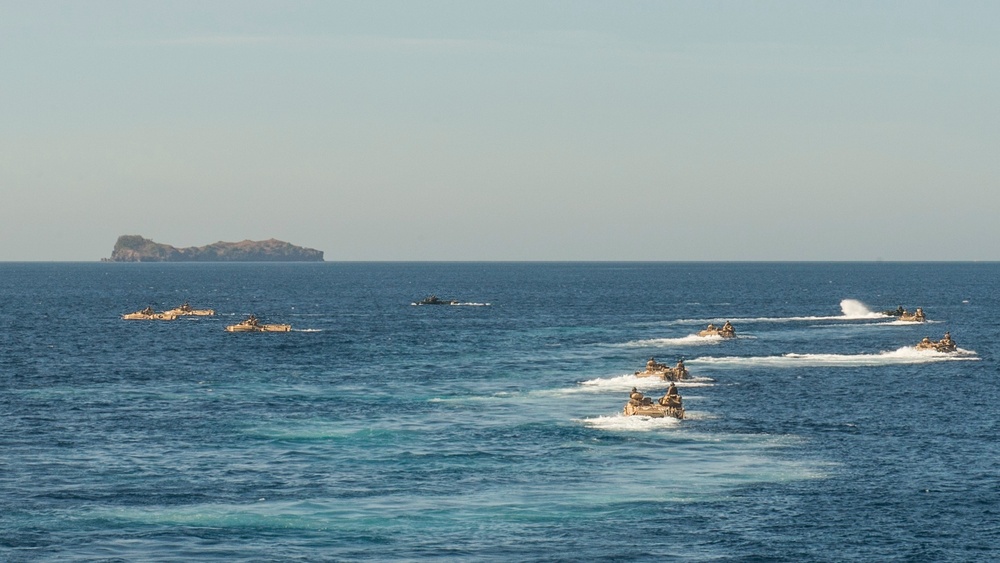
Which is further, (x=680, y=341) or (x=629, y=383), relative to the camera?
(x=680, y=341)

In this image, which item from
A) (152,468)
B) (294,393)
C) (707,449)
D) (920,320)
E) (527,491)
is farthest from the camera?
(920,320)

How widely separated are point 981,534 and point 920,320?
13977 centimetres

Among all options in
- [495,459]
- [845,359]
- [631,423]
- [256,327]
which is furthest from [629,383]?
[256,327]

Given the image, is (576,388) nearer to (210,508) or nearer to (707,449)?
(707,449)

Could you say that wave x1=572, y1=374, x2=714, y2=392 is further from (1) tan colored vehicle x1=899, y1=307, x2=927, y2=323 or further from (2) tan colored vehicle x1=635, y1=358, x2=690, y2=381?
(1) tan colored vehicle x1=899, y1=307, x2=927, y2=323

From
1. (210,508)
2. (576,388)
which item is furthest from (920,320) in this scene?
(210,508)

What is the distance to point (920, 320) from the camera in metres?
188

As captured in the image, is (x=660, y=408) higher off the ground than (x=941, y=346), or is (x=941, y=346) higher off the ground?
(x=941, y=346)

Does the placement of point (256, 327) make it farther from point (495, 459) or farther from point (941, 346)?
point (495, 459)

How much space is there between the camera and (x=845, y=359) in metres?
130

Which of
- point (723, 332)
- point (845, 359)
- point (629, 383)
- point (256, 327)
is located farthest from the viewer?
point (256, 327)

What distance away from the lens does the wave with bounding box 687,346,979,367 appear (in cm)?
12584

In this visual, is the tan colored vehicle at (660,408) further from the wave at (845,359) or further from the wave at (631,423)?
the wave at (845,359)

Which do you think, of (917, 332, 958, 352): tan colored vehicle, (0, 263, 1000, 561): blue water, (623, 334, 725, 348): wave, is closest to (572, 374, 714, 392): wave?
(0, 263, 1000, 561): blue water
